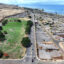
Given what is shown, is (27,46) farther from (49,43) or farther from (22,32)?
(22,32)

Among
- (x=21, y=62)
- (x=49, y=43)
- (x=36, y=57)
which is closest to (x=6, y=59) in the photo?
(x=21, y=62)

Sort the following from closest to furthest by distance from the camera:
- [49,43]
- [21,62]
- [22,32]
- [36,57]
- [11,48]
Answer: [21,62], [36,57], [11,48], [49,43], [22,32]

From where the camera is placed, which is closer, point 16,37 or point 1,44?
point 1,44

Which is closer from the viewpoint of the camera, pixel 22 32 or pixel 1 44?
pixel 1 44

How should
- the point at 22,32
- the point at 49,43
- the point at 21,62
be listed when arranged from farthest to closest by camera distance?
1. the point at 22,32
2. the point at 49,43
3. the point at 21,62

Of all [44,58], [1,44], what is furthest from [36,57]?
[1,44]

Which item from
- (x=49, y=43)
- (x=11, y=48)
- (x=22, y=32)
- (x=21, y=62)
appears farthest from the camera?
(x=22, y=32)

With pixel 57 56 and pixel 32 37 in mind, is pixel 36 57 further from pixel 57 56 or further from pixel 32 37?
pixel 32 37

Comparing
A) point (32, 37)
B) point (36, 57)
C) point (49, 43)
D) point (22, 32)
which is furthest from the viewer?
point (22, 32)

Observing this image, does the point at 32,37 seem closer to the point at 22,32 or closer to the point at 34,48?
the point at 22,32
